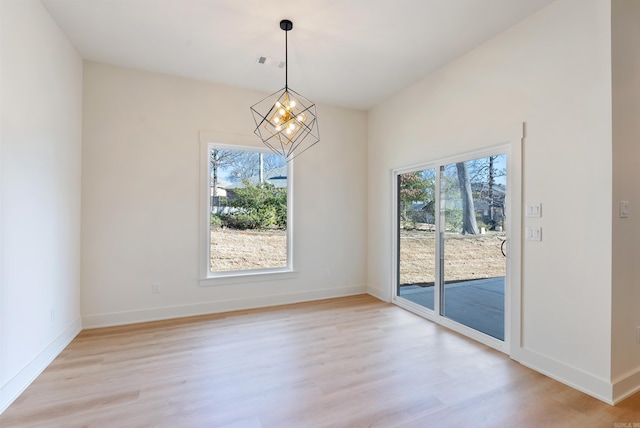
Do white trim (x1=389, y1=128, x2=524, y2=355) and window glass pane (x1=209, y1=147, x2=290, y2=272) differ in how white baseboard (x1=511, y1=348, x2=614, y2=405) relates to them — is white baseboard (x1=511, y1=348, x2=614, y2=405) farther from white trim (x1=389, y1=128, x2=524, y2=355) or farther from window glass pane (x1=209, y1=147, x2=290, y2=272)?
window glass pane (x1=209, y1=147, x2=290, y2=272)

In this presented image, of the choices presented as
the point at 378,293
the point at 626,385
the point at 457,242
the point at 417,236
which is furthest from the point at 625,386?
the point at 378,293

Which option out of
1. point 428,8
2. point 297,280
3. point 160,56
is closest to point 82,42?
point 160,56

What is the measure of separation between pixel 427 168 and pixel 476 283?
1.51m

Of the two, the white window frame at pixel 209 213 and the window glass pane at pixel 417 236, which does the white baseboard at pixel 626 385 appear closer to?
the window glass pane at pixel 417 236

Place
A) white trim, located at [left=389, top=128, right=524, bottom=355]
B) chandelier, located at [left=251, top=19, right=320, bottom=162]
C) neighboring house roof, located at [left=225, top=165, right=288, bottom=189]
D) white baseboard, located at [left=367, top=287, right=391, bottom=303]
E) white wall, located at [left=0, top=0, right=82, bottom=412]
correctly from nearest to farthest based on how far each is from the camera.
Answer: white wall, located at [left=0, top=0, right=82, bottom=412]
white trim, located at [left=389, top=128, right=524, bottom=355]
chandelier, located at [left=251, top=19, right=320, bottom=162]
neighboring house roof, located at [left=225, top=165, right=288, bottom=189]
white baseboard, located at [left=367, top=287, right=391, bottom=303]

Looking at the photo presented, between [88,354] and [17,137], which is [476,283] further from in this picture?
[17,137]

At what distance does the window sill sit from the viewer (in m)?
3.90

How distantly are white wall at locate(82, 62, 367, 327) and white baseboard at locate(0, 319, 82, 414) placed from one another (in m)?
0.42

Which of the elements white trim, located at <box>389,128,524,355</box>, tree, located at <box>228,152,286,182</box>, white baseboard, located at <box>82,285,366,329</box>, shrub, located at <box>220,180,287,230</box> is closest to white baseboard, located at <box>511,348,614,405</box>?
white trim, located at <box>389,128,524,355</box>

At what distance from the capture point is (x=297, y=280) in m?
4.41

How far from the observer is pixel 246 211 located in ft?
13.9

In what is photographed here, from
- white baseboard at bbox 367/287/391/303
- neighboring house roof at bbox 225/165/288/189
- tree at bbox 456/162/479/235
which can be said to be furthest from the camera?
white baseboard at bbox 367/287/391/303

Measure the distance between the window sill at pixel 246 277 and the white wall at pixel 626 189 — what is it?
3.37m

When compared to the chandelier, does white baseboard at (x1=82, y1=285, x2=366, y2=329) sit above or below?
below
